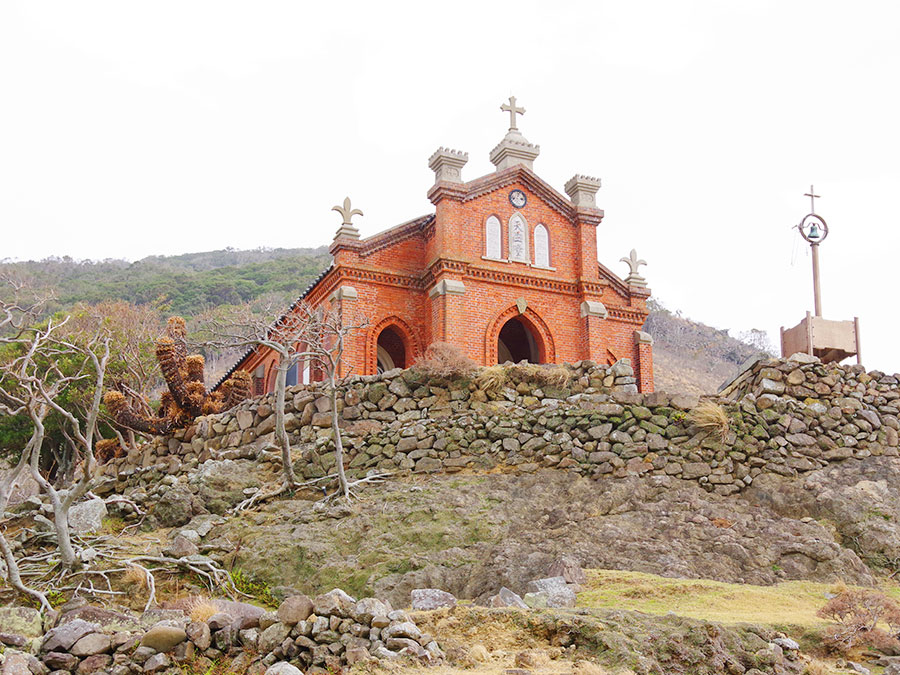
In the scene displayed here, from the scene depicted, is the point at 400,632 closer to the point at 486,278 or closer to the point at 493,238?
the point at 486,278

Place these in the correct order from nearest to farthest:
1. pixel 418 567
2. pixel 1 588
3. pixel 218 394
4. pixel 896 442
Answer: pixel 1 588
pixel 418 567
pixel 896 442
pixel 218 394

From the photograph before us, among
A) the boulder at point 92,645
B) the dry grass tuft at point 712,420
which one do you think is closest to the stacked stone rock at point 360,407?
the dry grass tuft at point 712,420

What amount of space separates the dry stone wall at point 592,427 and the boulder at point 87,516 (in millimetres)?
3152

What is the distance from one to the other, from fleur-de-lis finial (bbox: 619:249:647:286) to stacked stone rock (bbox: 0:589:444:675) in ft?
66.2

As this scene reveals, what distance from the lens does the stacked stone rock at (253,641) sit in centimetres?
942

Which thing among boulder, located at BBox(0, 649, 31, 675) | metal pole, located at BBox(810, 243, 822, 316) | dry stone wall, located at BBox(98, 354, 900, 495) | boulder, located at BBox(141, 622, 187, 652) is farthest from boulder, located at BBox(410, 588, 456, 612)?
metal pole, located at BBox(810, 243, 822, 316)

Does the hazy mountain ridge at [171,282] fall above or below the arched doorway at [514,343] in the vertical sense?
above

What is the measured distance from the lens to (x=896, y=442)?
1788cm

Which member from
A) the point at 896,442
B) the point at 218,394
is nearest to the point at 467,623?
the point at 896,442

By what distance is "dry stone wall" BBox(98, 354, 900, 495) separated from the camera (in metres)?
17.0

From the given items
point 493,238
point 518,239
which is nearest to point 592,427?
point 493,238

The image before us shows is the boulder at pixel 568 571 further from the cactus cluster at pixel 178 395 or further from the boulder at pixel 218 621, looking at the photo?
the cactus cluster at pixel 178 395

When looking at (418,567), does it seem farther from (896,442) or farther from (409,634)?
(896,442)

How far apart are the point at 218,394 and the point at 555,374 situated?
879 centimetres
